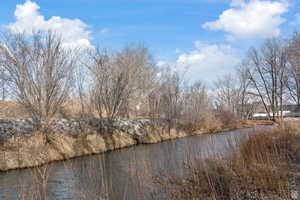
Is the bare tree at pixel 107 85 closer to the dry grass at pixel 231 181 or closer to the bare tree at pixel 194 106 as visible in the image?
the bare tree at pixel 194 106

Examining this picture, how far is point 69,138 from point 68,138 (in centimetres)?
10

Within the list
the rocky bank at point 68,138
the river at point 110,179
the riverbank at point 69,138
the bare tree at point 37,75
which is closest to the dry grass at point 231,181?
the river at point 110,179

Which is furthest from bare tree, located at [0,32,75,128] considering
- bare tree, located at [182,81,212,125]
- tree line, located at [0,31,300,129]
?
bare tree, located at [182,81,212,125]

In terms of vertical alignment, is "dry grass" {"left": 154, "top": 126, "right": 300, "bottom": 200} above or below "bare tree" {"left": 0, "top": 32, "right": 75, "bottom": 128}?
below

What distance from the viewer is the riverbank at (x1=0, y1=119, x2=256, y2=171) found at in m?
11.1

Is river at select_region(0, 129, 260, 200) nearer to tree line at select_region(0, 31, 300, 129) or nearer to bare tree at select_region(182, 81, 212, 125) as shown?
tree line at select_region(0, 31, 300, 129)

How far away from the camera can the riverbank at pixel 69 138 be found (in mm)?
11078

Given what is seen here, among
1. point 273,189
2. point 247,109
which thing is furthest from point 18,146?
point 247,109

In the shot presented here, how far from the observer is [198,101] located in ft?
99.7

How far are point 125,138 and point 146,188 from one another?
516 inches

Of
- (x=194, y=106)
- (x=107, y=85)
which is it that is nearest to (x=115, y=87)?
(x=107, y=85)

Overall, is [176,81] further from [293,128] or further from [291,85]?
[293,128]

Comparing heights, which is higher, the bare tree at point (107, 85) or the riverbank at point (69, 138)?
the bare tree at point (107, 85)

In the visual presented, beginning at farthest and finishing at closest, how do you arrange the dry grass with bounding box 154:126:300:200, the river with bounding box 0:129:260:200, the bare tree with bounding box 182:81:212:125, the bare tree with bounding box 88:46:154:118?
the bare tree with bounding box 182:81:212:125 < the bare tree with bounding box 88:46:154:118 < the river with bounding box 0:129:260:200 < the dry grass with bounding box 154:126:300:200
